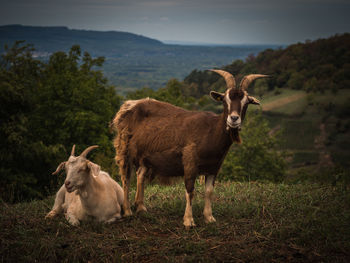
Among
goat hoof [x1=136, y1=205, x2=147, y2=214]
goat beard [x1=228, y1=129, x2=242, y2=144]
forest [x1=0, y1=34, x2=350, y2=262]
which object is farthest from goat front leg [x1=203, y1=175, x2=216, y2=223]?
goat hoof [x1=136, y1=205, x2=147, y2=214]

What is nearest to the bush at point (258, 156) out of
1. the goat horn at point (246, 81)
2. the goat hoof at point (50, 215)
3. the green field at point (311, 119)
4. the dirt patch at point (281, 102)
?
the green field at point (311, 119)

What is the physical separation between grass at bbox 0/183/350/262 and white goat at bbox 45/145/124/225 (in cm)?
25

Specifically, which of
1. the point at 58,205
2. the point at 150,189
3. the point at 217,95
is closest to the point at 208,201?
the point at 217,95

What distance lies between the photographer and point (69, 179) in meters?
6.99

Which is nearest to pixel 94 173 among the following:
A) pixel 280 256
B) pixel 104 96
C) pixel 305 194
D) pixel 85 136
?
pixel 280 256

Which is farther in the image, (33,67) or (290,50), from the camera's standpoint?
(290,50)

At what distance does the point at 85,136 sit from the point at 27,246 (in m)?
28.2

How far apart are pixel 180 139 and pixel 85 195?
2.38m

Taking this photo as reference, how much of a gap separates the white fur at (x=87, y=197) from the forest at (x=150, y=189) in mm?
264

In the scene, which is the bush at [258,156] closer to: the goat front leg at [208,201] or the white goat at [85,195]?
the goat front leg at [208,201]

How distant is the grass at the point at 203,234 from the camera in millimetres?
5691

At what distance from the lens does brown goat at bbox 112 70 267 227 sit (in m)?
6.84

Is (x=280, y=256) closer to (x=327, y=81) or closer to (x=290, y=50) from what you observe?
(x=327, y=81)

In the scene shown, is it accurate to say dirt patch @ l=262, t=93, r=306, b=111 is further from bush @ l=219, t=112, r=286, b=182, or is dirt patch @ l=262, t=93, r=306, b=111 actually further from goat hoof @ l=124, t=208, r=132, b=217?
goat hoof @ l=124, t=208, r=132, b=217
